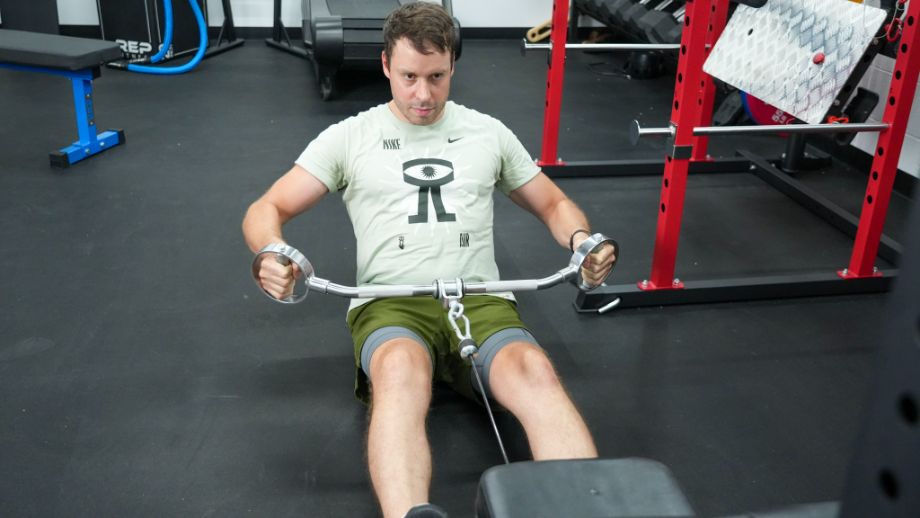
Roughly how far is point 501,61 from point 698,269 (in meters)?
3.42

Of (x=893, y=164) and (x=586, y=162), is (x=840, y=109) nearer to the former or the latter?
(x=893, y=164)

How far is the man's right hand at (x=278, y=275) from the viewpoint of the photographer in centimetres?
150

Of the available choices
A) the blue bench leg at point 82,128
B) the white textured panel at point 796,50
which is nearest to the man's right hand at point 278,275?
the white textured panel at point 796,50

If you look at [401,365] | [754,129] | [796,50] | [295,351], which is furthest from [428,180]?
[796,50]

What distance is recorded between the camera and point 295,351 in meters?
2.34

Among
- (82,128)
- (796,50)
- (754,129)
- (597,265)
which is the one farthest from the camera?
(82,128)

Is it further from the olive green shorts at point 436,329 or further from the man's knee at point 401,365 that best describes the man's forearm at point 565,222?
the man's knee at point 401,365

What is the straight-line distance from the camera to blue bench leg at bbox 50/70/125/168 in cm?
366

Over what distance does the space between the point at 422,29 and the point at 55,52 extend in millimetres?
2516

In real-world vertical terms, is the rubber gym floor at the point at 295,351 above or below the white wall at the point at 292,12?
below

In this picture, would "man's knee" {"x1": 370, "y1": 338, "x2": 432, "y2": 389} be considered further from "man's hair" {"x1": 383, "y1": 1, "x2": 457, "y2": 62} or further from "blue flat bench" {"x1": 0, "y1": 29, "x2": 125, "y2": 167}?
"blue flat bench" {"x1": 0, "y1": 29, "x2": 125, "y2": 167}

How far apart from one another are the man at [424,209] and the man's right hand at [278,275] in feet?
0.74

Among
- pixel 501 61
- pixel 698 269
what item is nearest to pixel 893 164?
pixel 698 269

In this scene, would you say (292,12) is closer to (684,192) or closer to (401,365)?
(684,192)
